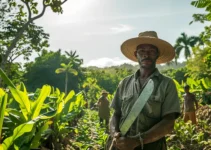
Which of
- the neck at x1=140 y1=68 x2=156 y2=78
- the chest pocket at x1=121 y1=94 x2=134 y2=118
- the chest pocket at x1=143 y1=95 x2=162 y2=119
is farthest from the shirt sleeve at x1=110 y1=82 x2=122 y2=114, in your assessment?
the chest pocket at x1=143 y1=95 x2=162 y2=119

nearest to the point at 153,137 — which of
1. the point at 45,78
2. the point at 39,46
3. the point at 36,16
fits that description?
the point at 36,16

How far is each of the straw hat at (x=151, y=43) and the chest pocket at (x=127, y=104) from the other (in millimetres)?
555

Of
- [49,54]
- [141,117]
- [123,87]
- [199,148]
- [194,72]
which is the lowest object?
[199,148]

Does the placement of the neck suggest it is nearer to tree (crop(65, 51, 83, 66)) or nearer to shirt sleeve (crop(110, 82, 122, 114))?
shirt sleeve (crop(110, 82, 122, 114))

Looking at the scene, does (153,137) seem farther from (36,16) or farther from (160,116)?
(36,16)

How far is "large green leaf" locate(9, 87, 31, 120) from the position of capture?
11.0 ft

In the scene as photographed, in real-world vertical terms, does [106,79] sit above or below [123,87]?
above

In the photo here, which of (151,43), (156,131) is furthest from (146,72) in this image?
(156,131)

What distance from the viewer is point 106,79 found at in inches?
→ 2530

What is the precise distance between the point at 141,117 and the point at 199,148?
4765 millimetres

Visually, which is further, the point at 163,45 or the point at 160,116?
the point at 163,45

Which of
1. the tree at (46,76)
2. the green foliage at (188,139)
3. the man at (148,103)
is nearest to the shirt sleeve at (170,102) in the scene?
the man at (148,103)

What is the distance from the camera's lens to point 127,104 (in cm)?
259

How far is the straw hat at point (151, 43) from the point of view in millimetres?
2732
